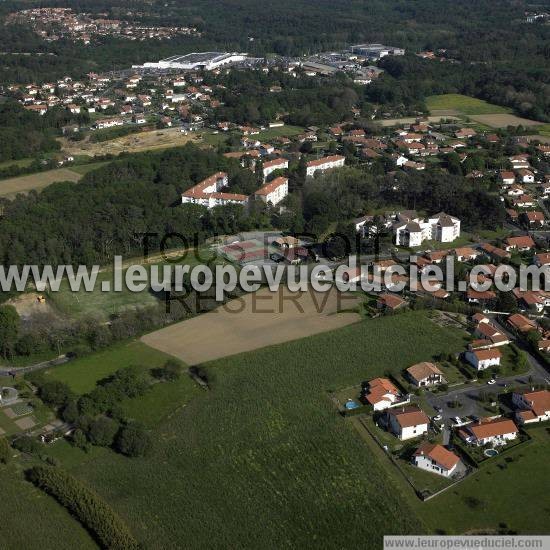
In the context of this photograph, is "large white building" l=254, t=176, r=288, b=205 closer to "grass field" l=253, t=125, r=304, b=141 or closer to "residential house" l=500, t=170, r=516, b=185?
"residential house" l=500, t=170, r=516, b=185

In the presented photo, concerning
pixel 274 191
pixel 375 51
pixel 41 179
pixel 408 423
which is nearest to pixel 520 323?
pixel 408 423

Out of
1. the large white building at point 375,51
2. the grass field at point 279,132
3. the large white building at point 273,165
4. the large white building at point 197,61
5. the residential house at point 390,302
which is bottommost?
the grass field at point 279,132

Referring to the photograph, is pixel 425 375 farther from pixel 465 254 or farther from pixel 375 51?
pixel 375 51

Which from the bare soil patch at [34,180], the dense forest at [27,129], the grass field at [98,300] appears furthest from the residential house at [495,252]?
the dense forest at [27,129]

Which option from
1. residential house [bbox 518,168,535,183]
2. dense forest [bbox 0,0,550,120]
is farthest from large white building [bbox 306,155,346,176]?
dense forest [bbox 0,0,550,120]

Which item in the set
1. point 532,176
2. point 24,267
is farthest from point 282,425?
point 532,176

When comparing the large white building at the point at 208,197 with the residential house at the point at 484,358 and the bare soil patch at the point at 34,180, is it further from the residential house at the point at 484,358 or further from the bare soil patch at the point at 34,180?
the residential house at the point at 484,358
